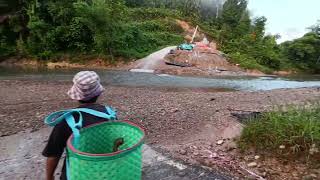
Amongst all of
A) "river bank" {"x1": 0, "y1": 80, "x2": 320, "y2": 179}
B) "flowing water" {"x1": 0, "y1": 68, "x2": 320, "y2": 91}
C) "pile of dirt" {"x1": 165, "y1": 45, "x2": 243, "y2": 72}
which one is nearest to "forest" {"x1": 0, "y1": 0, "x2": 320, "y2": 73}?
"pile of dirt" {"x1": 165, "y1": 45, "x2": 243, "y2": 72}

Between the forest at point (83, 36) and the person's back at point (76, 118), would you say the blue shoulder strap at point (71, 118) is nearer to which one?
the person's back at point (76, 118)

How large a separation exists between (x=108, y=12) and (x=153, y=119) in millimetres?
21287

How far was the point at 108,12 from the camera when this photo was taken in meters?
26.5

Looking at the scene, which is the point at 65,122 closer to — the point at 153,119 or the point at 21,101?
the point at 153,119

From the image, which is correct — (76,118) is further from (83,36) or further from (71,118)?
(83,36)

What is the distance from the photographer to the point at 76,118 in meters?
2.66

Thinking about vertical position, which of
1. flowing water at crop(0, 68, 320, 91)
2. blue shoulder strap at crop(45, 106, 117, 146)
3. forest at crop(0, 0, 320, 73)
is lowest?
flowing water at crop(0, 68, 320, 91)

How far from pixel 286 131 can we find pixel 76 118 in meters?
2.99

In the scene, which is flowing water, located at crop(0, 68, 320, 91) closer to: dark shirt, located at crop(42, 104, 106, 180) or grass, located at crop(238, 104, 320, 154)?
grass, located at crop(238, 104, 320, 154)

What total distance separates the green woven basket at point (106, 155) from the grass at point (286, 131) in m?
2.59

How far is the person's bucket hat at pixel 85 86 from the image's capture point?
2.60m

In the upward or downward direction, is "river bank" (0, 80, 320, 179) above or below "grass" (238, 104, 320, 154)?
below

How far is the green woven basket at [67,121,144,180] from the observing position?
7.23ft

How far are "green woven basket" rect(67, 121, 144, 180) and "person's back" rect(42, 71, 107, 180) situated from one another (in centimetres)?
11
